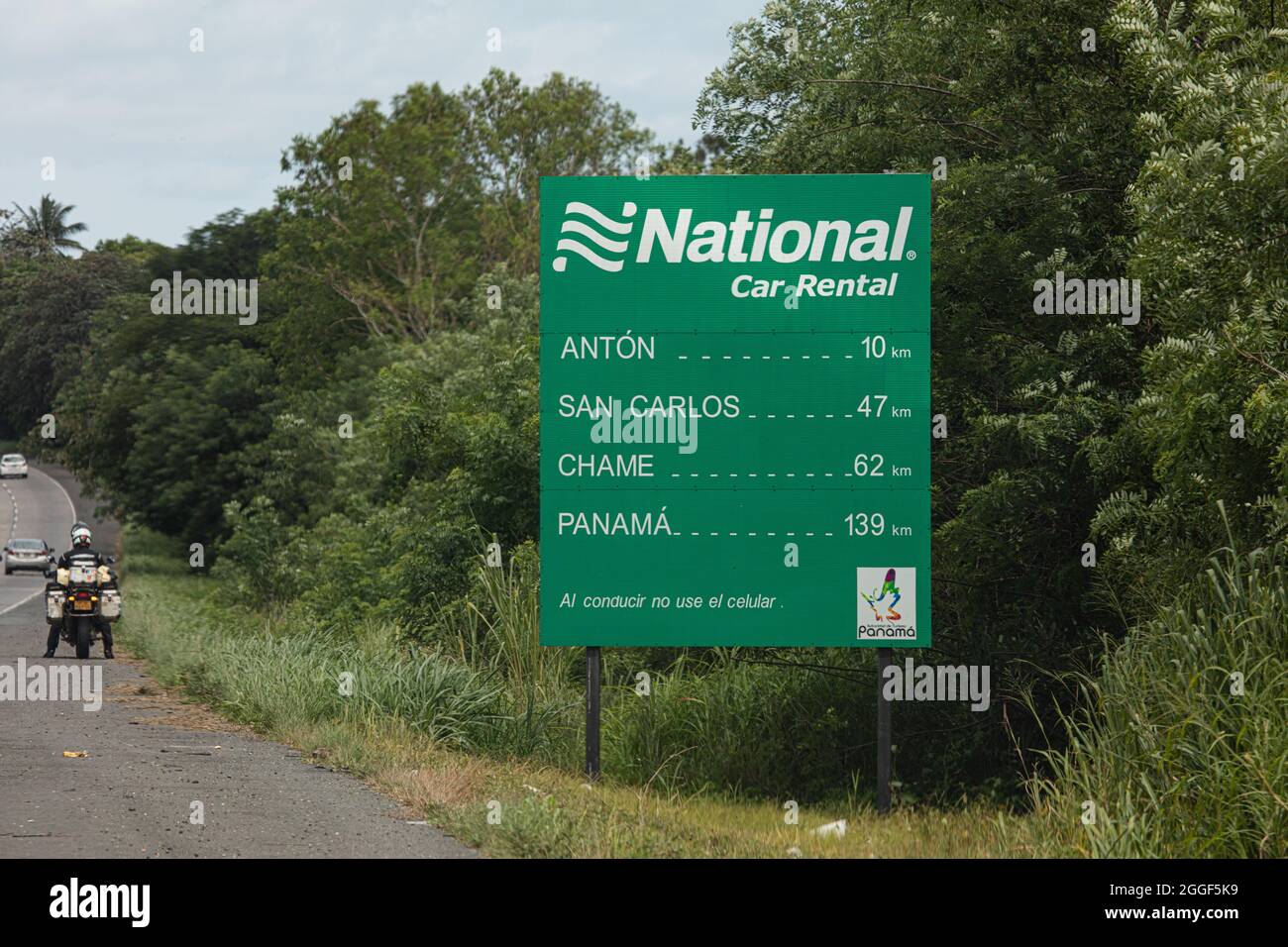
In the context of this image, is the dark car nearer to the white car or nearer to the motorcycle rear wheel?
the motorcycle rear wheel

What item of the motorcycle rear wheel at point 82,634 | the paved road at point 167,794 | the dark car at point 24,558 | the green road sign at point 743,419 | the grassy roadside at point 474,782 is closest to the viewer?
the paved road at point 167,794

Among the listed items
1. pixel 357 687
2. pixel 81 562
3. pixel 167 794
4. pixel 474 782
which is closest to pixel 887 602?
pixel 474 782

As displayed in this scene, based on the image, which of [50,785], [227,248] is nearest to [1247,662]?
[50,785]

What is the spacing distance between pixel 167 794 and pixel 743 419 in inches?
186

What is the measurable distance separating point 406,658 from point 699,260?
563cm

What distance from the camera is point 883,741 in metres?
11.0

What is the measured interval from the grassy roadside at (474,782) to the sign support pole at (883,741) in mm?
178

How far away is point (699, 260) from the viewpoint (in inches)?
440

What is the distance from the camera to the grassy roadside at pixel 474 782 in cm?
824

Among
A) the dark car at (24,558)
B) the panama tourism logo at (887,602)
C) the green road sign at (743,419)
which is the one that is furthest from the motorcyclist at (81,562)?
the dark car at (24,558)

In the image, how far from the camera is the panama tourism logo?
11.0 m

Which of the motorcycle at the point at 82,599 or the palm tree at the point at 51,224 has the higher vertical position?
the palm tree at the point at 51,224

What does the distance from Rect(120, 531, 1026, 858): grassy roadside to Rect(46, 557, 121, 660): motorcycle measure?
2677 mm

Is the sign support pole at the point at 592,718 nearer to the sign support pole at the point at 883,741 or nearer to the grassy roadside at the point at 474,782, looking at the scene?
Result: the grassy roadside at the point at 474,782
